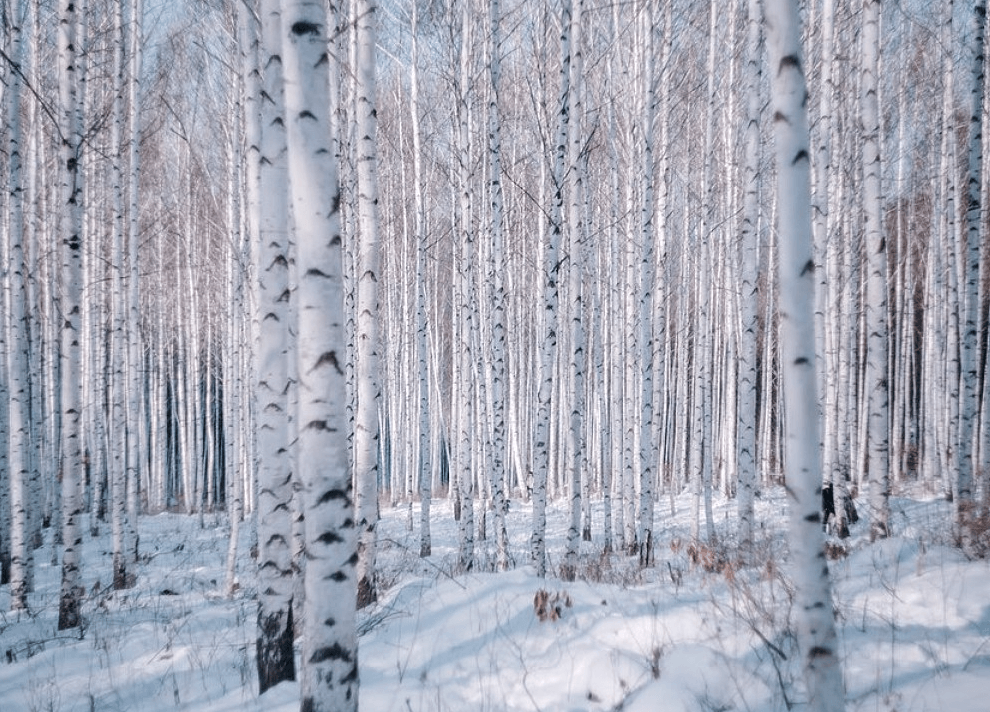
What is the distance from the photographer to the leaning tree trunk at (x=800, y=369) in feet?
8.42

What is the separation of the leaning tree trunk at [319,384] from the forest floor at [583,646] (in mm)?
994

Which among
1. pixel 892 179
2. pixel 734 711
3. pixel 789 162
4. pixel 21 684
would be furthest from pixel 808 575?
pixel 892 179

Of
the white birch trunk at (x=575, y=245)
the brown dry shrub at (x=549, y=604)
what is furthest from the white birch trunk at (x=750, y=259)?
the brown dry shrub at (x=549, y=604)

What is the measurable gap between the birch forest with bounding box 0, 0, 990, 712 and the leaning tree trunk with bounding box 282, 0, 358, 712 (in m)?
0.01

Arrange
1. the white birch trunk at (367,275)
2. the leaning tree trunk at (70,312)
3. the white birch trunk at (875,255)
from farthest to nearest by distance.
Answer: the white birch trunk at (875,255) < the leaning tree trunk at (70,312) < the white birch trunk at (367,275)

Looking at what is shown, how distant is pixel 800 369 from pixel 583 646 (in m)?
2.21

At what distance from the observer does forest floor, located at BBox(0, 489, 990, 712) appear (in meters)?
3.25

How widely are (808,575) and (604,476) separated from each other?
24.3ft

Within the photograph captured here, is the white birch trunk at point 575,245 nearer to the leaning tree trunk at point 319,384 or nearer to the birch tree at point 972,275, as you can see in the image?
the birch tree at point 972,275

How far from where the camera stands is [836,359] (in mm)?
9859

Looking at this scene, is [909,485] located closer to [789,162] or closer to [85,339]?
[789,162]

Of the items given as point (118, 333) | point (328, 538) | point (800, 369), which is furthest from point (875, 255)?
point (118, 333)

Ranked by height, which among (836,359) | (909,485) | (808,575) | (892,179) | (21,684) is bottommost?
(909,485)

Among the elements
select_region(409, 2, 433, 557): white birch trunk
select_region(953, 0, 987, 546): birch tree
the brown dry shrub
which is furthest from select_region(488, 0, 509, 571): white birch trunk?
select_region(953, 0, 987, 546): birch tree
